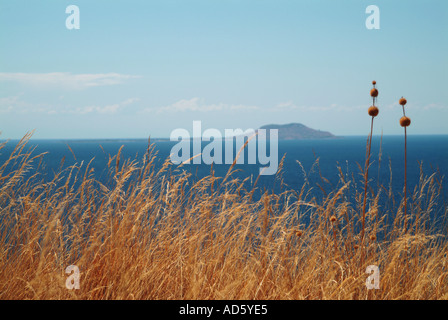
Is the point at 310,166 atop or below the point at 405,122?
below

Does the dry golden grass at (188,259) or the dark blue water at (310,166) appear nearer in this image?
the dry golden grass at (188,259)

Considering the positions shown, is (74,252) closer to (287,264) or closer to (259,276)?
(259,276)

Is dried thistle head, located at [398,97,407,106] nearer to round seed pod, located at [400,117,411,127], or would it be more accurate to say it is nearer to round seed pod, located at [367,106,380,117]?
round seed pod, located at [400,117,411,127]

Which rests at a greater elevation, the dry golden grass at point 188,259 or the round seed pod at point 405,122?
the round seed pod at point 405,122

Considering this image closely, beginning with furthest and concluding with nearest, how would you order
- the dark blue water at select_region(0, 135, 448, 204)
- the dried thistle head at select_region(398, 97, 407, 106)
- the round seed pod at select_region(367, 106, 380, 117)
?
the dark blue water at select_region(0, 135, 448, 204) < the dried thistle head at select_region(398, 97, 407, 106) < the round seed pod at select_region(367, 106, 380, 117)

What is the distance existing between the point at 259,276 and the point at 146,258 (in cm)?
66

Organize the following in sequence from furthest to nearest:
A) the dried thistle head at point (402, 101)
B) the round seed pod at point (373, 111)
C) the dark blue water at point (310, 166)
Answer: the dark blue water at point (310, 166) < the dried thistle head at point (402, 101) < the round seed pod at point (373, 111)

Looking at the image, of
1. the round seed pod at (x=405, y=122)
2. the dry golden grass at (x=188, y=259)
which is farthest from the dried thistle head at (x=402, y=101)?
the dry golden grass at (x=188, y=259)

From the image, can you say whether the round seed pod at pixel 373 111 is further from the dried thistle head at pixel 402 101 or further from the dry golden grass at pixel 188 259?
the dry golden grass at pixel 188 259

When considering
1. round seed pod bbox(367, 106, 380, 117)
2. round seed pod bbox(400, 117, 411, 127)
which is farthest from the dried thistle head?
round seed pod bbox(367, 106, 380, 117)

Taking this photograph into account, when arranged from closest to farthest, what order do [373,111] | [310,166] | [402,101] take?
[373,111] < [402,101] < [310,166]

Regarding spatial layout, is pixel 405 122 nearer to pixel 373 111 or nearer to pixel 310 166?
pixel 373 111

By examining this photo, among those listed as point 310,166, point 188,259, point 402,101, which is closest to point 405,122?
point 402,101
